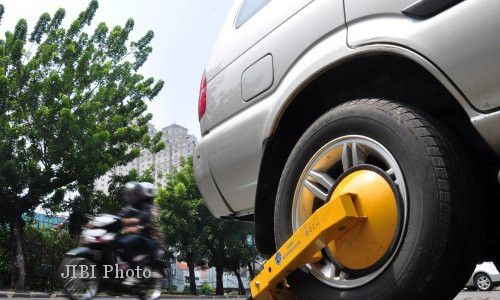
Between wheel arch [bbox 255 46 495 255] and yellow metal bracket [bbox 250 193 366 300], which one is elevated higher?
wheel arch [bbox 255 46 495 255]

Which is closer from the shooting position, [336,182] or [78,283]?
[336,182]

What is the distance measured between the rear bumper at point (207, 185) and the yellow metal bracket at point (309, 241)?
729 mm

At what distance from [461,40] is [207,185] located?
5.75 ft

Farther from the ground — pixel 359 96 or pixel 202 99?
pixel 202 99

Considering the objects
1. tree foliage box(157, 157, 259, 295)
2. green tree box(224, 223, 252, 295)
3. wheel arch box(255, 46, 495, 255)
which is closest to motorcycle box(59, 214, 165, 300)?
wheel arch box(255, 46, 495, 255)

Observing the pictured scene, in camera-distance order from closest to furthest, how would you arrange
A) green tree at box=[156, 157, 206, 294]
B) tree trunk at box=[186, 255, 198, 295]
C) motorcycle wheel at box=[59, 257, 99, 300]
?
motorcycle wheel at box=[59, 257, 99, 300]
green tree at box=[156, 157, 206, 294]
tree trunk at box=[186, 255, 198, 295]

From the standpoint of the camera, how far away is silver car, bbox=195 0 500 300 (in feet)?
5.18

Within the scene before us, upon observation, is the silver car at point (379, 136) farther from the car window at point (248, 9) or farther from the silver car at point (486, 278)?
the silver car at point (486, 278)

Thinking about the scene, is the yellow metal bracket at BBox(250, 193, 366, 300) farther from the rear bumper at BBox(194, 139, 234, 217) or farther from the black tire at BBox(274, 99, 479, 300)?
the rear bumper at BBox(194, 139, 234, 217)

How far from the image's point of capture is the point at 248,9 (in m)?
2.94

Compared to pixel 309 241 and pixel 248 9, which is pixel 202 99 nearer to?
pixel 248 9

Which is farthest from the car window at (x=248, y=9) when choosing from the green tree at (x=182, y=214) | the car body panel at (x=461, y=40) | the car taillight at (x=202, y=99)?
the green tree at (x=182, y=214)

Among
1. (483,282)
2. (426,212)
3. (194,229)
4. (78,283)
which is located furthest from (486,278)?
(194,229)

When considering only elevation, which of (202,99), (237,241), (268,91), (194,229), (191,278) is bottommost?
(191,278)
